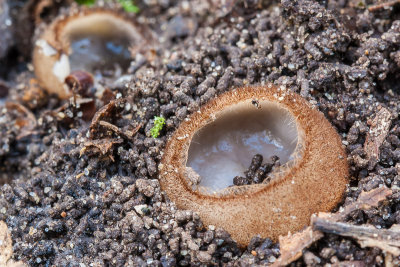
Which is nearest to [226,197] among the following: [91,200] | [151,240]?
[151,240]

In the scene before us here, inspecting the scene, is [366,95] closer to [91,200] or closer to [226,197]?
[226,197]

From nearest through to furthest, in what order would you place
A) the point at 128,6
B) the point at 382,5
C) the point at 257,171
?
the point at 257,171 → the point at 382,5 → the point at 128,6

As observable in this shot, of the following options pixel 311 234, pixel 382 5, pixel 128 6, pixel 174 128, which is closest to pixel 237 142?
pixel 174 128

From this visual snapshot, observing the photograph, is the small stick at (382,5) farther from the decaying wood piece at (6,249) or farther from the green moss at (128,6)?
the decaying wood piece at (6,249)

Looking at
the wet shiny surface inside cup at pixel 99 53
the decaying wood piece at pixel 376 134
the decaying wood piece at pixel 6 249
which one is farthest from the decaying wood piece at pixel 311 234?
the wet shiny surface inside cup at pixel 99 53

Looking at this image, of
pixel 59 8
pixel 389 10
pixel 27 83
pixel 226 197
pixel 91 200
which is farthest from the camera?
pixel 59 8

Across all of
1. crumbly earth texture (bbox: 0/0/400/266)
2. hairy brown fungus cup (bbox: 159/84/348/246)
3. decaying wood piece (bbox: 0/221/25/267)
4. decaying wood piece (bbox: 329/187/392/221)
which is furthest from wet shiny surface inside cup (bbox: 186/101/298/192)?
decaying wood piece (bbox: 0/221/25/267)

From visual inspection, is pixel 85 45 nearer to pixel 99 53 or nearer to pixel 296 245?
pixel 99 53
